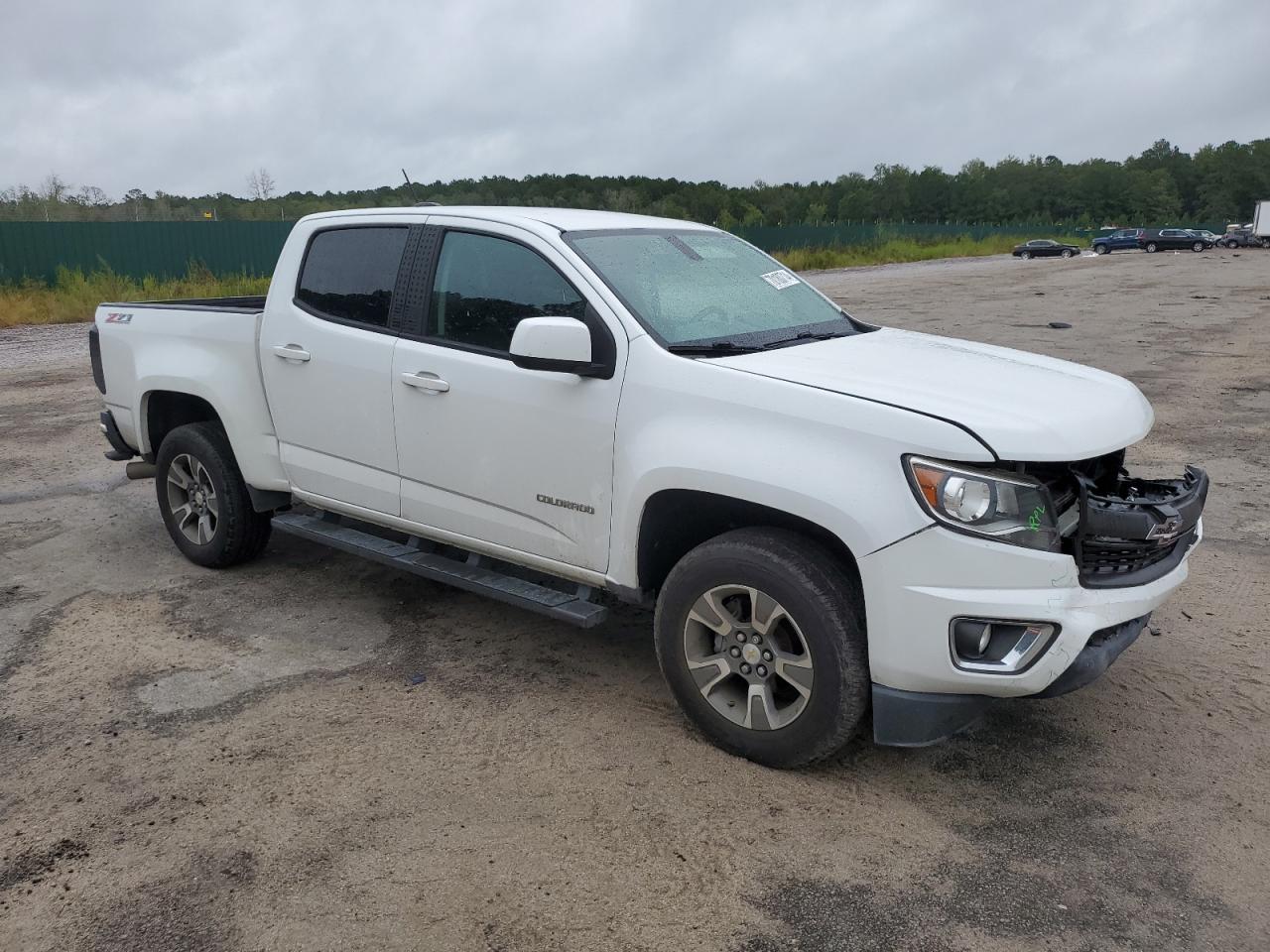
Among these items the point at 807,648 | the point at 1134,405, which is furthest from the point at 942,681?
the point at 1134,405

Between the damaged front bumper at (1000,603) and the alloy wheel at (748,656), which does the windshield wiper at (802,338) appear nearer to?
the alloy wheel at (748,656)


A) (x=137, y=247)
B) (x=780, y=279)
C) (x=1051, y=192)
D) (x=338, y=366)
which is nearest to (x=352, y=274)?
(x=338, y=366)

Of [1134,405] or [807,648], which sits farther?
[1134,405]

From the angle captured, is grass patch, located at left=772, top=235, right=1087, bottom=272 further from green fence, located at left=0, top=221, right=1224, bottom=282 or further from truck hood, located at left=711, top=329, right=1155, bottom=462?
truck hood, located at left=711, top=329, right=1155, bottom=462

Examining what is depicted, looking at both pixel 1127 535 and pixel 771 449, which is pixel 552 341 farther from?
pixel 1127 535

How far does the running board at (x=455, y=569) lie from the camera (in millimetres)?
4023

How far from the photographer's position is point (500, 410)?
407 centimetres

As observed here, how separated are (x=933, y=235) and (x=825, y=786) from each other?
65.0 metres

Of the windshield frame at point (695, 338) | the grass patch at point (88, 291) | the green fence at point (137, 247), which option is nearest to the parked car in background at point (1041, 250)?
the green fence at point (137, 247)

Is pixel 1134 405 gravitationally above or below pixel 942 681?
above

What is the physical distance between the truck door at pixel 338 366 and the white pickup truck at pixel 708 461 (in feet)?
0.05

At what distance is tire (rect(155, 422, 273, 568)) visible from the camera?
5.37 meters

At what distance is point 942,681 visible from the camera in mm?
3172

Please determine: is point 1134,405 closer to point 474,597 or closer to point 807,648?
→ point 807,648
